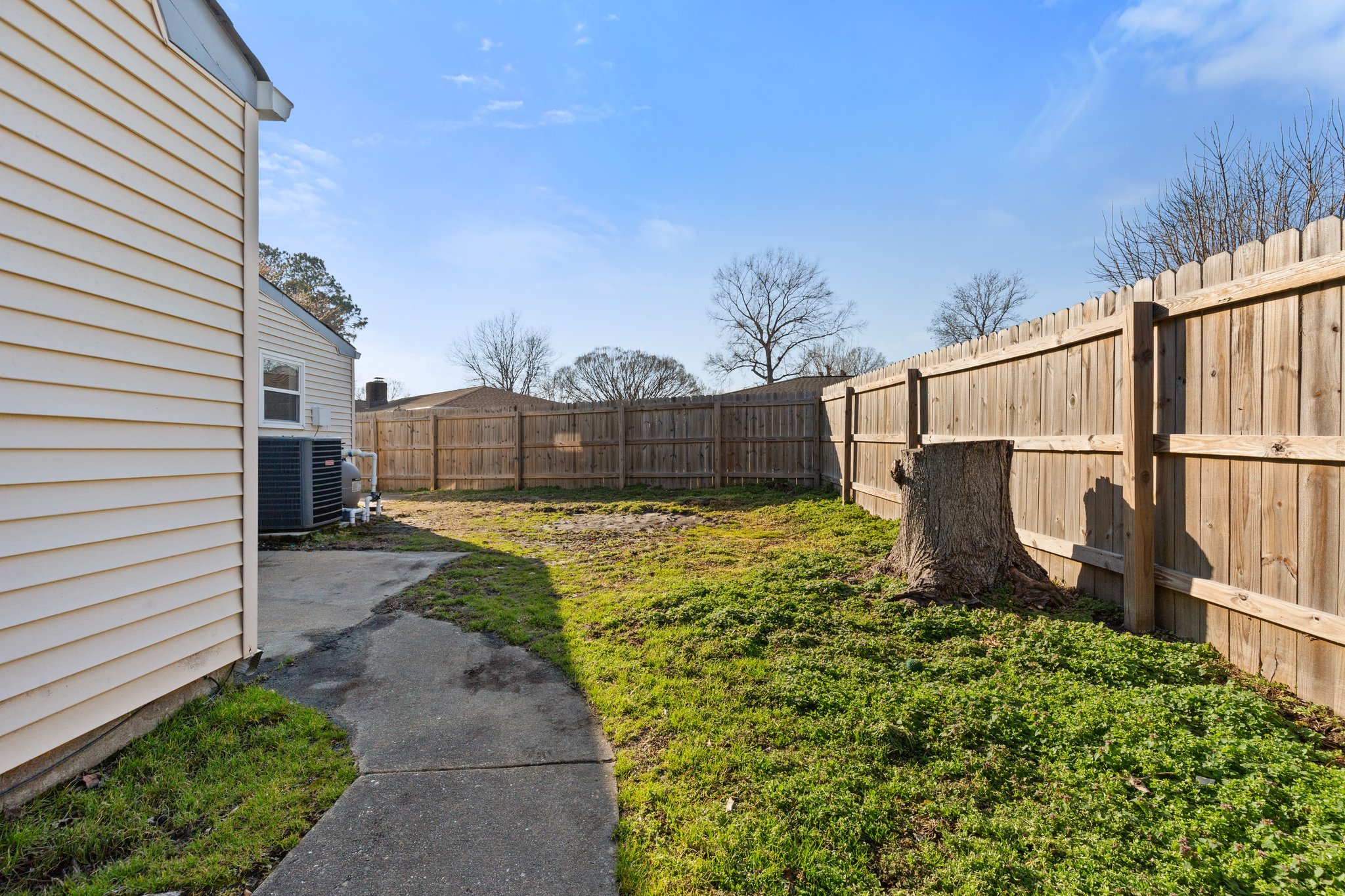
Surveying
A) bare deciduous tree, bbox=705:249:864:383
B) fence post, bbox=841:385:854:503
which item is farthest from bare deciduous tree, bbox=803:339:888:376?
fence post, bbox=841:385:854:503

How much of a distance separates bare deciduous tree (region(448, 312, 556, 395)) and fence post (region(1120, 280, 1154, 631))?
35820 millimetres

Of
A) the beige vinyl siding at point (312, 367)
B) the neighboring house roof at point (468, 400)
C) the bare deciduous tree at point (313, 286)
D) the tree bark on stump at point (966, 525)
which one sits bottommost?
the tree bark on stump at point (966, 525)

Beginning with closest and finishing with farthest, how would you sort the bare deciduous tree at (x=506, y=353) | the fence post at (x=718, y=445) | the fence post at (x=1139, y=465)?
1. the fence post at (x=1139, y=465)
2. the fence post at (x=718, y=445)
3. the bare deciduous tree at (x=506, y=353)

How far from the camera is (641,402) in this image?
39.8 feet

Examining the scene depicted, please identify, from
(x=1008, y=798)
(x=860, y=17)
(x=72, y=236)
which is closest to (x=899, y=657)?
(x=1008, y=798)

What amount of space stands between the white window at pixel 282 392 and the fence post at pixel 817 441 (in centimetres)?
876

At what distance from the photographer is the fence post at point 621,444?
12.0m

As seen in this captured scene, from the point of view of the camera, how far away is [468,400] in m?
29.7

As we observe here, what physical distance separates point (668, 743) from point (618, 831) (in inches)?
21.0

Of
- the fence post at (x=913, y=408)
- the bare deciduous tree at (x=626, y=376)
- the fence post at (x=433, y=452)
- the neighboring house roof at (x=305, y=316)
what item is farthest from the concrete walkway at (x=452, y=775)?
the bare deciduous tree at (x=626, y=376)

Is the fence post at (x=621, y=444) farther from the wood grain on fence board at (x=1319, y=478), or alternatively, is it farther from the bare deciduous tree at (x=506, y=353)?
the bare deciduous tree at (x=506, y=353)

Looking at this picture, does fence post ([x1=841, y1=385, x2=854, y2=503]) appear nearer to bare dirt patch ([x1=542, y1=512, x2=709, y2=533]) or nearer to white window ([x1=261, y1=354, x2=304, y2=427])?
bare dirt patch ([x1=542, y1=512, x2=709, y2=533])

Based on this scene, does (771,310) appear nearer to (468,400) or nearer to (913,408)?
(468,400)

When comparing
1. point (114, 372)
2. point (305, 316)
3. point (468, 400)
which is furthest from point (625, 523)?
point (468, 400)
